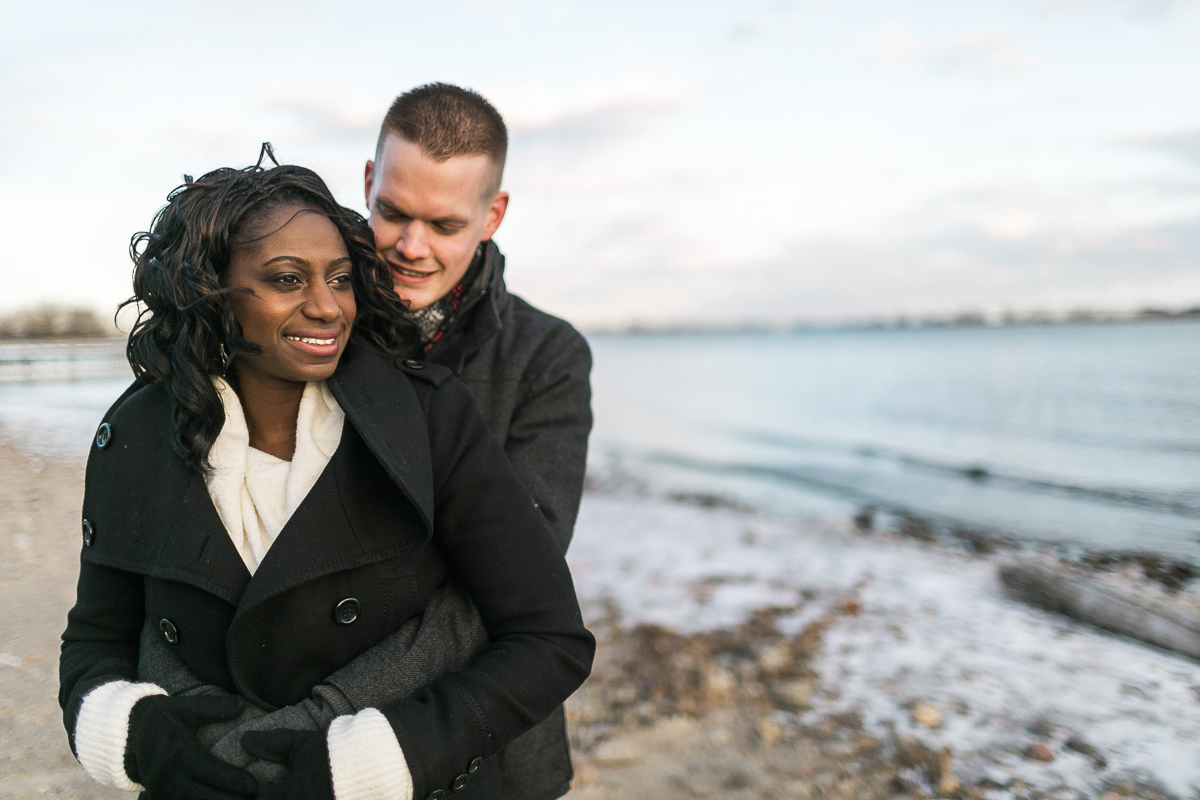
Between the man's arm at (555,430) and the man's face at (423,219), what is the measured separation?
445 millimetres

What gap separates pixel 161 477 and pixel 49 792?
82.7 inches

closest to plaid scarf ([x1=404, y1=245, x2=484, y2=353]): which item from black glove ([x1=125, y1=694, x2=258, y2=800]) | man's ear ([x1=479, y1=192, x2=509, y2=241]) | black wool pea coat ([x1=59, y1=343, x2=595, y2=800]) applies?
man's ear ([x1=479, y1=192, x2=509, y2=241])

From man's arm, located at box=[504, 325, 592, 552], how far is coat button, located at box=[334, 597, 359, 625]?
77cm

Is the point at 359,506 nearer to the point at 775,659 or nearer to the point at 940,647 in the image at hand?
the point at 775,659

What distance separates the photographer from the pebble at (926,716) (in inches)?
178

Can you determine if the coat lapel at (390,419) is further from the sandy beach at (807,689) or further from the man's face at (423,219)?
the sandy beach at (807,689)

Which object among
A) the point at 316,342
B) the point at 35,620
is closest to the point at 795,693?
the point at 316,342

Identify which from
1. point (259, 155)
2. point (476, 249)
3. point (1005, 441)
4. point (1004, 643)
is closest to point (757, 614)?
point (1004, 643)

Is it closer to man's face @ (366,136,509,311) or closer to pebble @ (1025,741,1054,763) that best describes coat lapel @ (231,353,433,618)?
man's face @ (366,136,509,311)

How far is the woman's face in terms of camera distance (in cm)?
178

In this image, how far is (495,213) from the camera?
2986 mm

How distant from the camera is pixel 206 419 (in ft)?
5.85

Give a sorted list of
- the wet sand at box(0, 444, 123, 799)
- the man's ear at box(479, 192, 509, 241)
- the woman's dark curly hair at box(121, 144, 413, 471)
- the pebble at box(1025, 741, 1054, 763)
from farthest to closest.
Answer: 1. the pebble at box(1025, 741, 1054, 763)
2. the wet sand at box(0, 444, 123, 799)
3. the man's ear at box(479, 192, 509, 241)
4. the woman's dark curly hair at box(121, 144, 413, 471)

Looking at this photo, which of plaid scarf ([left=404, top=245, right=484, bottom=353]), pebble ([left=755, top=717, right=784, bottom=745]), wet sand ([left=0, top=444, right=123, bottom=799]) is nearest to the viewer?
plaid scarf ([left=404, top=245, right=484, bottom=353])
